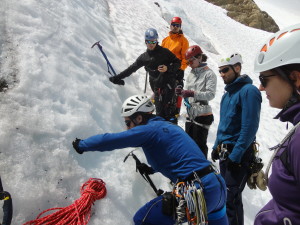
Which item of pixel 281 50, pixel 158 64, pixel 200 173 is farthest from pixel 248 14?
pixel 281 50

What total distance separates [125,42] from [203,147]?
4.48 metres

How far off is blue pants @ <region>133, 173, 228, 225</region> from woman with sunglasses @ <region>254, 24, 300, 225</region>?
3.17ft

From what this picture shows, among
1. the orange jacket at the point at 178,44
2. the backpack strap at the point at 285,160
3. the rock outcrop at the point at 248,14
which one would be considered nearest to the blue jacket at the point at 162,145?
the backpack strap at the point at 285,160

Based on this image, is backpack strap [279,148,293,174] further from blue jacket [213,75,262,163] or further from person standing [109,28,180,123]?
person standing [109,28,180,123]

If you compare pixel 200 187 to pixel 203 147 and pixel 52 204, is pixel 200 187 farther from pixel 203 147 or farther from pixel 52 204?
pixel 203 147

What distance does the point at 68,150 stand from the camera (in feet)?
10.8

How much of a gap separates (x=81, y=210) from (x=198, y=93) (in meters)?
2.45

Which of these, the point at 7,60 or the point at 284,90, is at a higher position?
the point at 284,90

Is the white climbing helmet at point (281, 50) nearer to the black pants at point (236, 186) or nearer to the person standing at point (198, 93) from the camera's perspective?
the black pants at point (236, 186)

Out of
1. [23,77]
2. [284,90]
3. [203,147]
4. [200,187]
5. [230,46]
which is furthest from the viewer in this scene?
[230,46]

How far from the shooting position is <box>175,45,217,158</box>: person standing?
4.18 metres

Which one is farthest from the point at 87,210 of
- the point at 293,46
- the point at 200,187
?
the point at 293,46

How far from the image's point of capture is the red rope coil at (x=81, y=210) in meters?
2.53

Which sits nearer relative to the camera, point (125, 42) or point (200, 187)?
point (200, 187)
